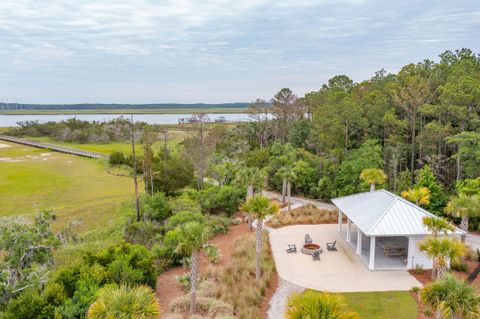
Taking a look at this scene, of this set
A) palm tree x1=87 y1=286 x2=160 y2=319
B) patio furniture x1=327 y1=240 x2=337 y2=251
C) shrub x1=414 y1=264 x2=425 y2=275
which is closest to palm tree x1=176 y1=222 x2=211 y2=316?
palm tree x1=87 y1=286 x2=160 y2=319

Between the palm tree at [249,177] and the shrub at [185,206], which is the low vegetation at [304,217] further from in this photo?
the shrub at [185,206]

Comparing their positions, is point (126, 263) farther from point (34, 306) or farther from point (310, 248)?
point (310, 248)

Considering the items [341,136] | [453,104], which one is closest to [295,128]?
[341,136]

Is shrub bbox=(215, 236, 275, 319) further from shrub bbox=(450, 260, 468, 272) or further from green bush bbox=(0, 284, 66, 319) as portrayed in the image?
shrub bbox=(450, 260, 468, 272)

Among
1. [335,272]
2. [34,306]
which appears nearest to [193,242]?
[34,306]

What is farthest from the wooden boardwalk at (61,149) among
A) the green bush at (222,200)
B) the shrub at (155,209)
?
the shrub at (155,209)

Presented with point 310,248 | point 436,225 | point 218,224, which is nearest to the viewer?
point 436,225
